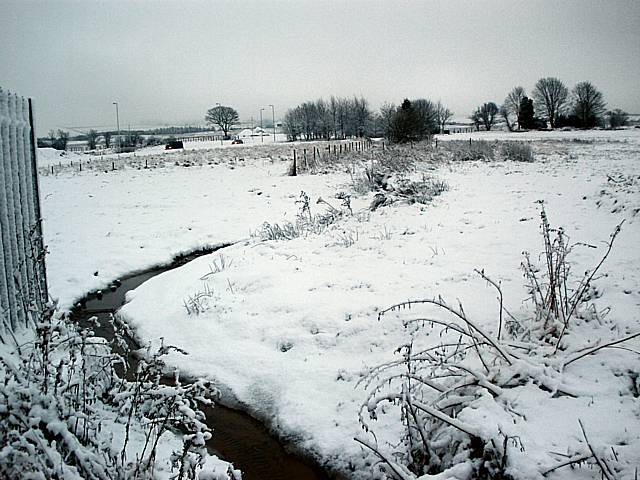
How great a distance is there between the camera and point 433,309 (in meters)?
5.96

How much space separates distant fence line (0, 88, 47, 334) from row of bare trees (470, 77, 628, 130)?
73.7 m

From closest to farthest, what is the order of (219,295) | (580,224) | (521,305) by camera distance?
(521,305) < (219,295) < (580,224)

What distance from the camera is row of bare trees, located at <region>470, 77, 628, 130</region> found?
66312 millimetres

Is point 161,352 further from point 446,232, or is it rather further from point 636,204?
point 636,204

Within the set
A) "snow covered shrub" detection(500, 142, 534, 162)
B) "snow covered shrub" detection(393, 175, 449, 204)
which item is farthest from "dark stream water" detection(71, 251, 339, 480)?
"snow covered shrub" detection(500, 142, 534, 162)

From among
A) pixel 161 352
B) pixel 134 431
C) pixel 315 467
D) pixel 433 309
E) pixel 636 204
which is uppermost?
pixel 636 204

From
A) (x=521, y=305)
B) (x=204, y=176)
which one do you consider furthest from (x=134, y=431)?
Result: (x=204, y=176)

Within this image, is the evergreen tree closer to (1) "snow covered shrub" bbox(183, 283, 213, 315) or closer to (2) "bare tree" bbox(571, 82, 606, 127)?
(2) "bare tree" bbox(571, 82, 606, 127)

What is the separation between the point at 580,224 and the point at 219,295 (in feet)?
21.8

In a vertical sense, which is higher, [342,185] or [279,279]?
[342,185]

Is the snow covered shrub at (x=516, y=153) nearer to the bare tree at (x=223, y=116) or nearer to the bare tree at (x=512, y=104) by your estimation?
the bare tree at (x=512, y=104)

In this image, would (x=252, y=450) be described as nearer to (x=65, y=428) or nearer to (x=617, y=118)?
(x=65, y=428)

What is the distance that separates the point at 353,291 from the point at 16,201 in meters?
4.55

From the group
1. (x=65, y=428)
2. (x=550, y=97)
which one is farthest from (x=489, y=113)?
(x=65, y=428)
